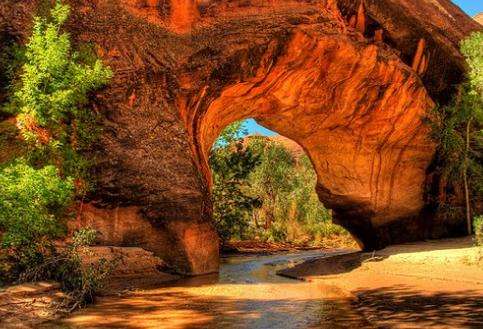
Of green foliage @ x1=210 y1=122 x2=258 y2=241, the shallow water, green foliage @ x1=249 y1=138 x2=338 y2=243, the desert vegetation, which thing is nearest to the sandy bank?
the shallow water

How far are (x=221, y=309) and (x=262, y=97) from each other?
9.79 meters

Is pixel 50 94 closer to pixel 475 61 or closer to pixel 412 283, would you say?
pixel 412 283

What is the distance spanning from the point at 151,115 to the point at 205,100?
2095 mm

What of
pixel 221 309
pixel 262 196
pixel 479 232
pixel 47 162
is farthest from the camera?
pixel 262 196

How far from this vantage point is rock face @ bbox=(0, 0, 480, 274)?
36.7ft

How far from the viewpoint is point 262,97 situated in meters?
15.6

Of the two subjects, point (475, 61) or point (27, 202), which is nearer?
point (27, 202)

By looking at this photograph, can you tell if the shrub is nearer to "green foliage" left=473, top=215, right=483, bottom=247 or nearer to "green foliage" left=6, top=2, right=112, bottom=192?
"green foliage" left=6, top=2, right=112, bottom=192

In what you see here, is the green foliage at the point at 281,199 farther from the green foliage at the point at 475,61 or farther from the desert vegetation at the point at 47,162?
the desert vegetation at the point at 47,162

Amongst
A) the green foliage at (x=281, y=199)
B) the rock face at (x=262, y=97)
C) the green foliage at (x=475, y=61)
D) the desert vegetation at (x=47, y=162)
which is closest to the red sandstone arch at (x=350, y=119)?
the rock face at (x=262, y=97)

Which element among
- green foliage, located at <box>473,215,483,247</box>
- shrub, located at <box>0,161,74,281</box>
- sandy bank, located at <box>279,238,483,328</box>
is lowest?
sandy bank, located at <box>279,238,483,328</box>

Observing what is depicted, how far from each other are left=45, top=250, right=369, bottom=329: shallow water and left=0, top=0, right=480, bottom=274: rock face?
2648 millimetres

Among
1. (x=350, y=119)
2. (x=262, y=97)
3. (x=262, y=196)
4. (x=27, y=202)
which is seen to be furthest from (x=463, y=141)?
(x=262, y=196)

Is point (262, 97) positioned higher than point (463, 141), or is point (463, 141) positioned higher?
point (262, 97)
